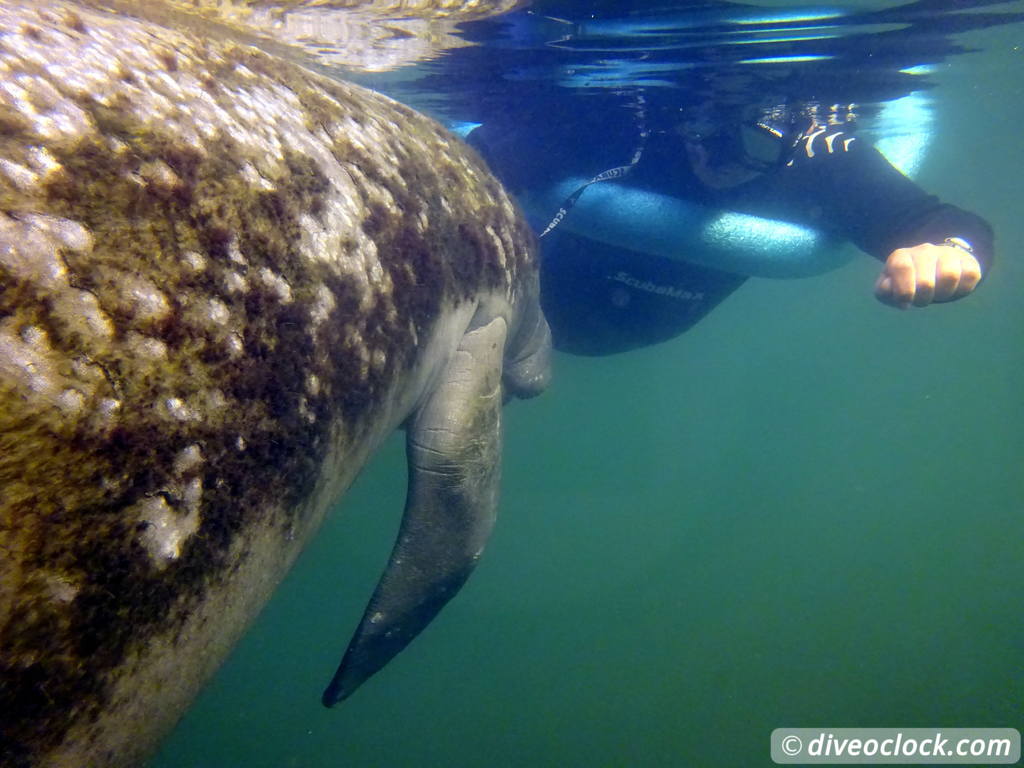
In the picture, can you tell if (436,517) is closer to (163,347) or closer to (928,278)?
(163,347)

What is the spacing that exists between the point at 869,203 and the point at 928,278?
185cm

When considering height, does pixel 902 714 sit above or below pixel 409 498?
below

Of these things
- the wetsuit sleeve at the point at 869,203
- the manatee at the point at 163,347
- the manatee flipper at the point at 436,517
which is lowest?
the manatee flipper at the point at 436,517

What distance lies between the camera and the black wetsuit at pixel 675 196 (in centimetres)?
467

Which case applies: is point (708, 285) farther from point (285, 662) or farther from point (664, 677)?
point (285, 662)

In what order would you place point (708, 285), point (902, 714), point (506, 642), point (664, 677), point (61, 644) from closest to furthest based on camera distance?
point (61, 644), point (708, 285), point (902, 714), point (664, 677), point (506, 642)

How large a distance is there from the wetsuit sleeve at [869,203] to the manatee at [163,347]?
3.64 metres

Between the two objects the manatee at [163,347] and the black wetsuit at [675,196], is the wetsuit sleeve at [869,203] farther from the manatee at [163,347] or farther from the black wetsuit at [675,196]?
the manatee at [163,347]

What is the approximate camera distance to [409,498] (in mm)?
3086

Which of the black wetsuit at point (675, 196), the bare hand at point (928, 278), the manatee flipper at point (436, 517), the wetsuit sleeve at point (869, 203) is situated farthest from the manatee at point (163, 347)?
the wetsuit sleeve at point (869, 203)

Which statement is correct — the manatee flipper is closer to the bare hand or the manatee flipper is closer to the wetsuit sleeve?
the bare hand

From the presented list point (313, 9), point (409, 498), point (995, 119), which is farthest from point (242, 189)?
point (995, 119)

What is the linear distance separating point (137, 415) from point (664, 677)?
1528cm

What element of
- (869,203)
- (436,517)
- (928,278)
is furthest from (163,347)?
(869,203)
